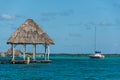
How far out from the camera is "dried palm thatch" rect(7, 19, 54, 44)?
92.9 m

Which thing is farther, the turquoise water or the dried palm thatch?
the dried palm thatch

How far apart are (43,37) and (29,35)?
248cm

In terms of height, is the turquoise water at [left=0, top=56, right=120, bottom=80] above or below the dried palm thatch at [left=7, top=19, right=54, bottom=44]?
below

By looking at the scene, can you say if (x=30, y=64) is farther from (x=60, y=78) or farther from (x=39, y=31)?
(x=60, y=78)

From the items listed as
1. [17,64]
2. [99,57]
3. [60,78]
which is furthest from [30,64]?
[99,57]

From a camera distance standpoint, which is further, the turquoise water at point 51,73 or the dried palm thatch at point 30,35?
the dried palm thatch at point 30,35

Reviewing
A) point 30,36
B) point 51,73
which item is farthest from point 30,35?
point 51,73

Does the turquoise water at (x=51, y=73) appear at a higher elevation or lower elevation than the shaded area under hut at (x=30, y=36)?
lower

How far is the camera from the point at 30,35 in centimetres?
9381

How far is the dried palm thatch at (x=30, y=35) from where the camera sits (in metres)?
92.9

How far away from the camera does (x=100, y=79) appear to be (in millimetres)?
63312

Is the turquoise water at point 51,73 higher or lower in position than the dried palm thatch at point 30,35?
lower

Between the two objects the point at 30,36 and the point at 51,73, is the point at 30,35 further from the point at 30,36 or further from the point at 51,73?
the point at 51,73

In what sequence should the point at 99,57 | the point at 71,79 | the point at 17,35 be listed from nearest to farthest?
1. the point at 71,79
2. the point at 17,35
3. the point at 99,57
